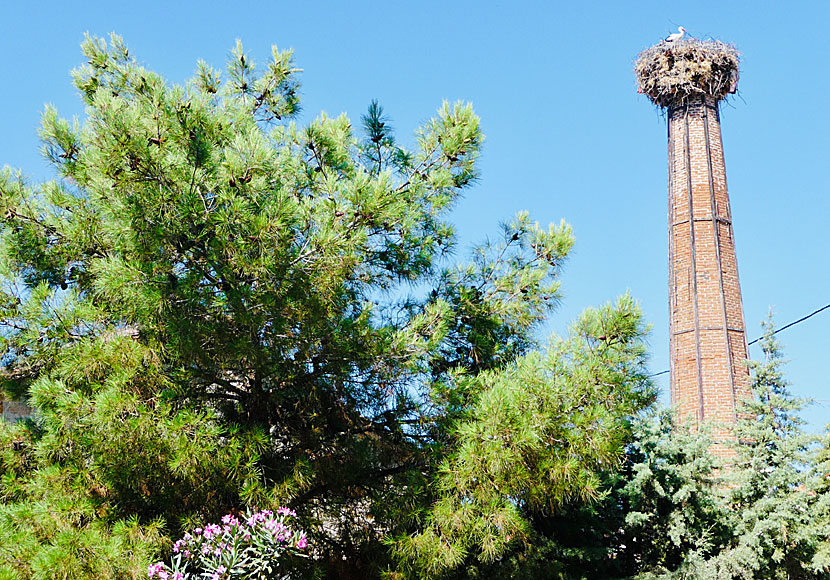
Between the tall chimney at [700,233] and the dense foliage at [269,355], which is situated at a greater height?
A: the tall chimney at [700,233]

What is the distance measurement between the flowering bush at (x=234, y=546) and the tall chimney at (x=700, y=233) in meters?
13.3

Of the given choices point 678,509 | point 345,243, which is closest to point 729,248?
point 678,509

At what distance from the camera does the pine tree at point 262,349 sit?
495 centimetres

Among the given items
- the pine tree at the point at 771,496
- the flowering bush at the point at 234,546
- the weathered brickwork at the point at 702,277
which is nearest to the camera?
the flowering bush at the point at 234,546

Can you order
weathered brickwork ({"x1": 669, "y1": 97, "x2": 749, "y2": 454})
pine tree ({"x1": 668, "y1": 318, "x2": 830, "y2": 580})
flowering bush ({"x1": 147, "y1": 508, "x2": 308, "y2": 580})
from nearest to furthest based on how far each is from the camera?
1. flowering bush ({"x1": 147, "y1": 508, "x2": 308, "y2": 580})
2. pine tree ({"x1": 668, "y1": 318, "x2": 830, "y2": 580})
3. weathered brickwork ({"x1": 669, "y1": 97, "x2": 749, "y2": 454})

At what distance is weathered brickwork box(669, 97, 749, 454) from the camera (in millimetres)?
16578

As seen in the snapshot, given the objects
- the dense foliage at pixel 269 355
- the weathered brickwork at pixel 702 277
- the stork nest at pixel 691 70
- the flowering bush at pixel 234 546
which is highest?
the stork nest at pixel 691 70

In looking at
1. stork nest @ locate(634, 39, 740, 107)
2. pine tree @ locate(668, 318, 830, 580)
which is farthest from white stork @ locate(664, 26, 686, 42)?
pine tree @ locate(668, 318, 830, 580)

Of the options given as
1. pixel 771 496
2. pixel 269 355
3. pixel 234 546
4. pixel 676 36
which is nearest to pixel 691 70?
pixel 676 36

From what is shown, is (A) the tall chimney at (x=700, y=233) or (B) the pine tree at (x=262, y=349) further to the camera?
(A) the tall chimney at (x=700, y=233)

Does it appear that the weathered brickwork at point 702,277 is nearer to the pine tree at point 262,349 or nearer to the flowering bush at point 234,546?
the pine tree at point 262,349

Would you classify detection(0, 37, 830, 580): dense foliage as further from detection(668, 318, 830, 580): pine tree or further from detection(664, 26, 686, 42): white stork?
detection(664, 26, 686, 42): white stork

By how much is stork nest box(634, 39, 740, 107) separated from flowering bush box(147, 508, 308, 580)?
16427 millimetres

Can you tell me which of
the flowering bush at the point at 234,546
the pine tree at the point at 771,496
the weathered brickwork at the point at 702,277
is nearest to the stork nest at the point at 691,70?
the weathered brickwork at the point at 702,277
